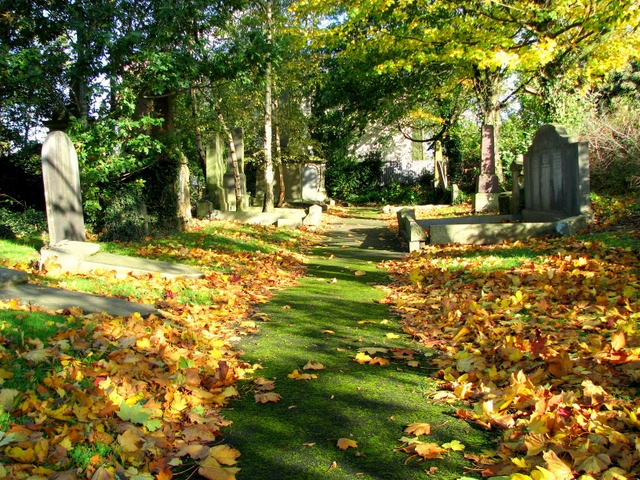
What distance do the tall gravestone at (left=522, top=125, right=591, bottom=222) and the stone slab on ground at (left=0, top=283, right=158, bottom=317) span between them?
8.89 meters

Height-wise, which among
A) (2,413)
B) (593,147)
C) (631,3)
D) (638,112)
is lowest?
(2,413)

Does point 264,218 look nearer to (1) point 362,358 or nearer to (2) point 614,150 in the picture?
(2) point 614,150

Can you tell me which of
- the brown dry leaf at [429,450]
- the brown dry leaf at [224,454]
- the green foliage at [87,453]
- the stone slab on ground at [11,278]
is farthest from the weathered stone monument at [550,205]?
the green foliage at [87,453]

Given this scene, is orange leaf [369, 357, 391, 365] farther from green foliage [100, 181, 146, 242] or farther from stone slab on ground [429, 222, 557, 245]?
green foliage [100, 181, 146, 242]

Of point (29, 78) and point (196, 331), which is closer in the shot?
point (196, 331)

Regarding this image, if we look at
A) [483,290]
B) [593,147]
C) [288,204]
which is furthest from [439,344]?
[288,204]

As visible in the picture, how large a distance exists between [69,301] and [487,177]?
17.3 metres

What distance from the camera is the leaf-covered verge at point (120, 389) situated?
2.66 metres

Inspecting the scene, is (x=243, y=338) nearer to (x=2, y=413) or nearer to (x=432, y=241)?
(x=2, y=413)

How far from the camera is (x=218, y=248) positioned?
10.4 m

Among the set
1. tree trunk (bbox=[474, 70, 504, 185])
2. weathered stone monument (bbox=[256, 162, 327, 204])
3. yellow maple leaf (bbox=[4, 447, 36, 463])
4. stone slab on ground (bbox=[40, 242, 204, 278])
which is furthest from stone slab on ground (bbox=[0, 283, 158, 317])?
weathered stone monument (bbox=[256, 162, 327, 204])

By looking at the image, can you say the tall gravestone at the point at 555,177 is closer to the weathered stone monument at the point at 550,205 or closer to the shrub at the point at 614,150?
the weathered stone monument at the point at 550,205

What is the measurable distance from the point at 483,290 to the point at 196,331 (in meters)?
3.42

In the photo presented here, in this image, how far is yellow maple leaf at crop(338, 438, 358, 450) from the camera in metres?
3.00
